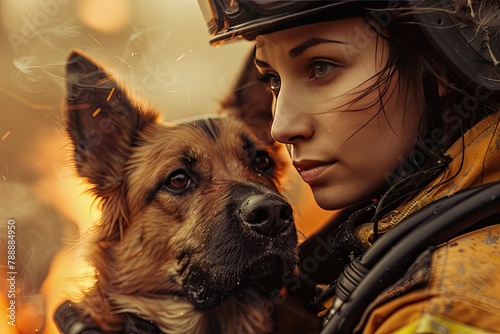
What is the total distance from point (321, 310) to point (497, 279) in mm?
523

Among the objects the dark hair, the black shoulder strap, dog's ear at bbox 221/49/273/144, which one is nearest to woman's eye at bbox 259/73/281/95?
dog's ear at bbox 221/49/273/144

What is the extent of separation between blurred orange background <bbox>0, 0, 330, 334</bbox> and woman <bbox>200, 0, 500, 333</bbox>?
11cm

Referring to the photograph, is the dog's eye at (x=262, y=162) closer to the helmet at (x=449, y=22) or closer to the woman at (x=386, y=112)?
the woman at (x=386, y=112)

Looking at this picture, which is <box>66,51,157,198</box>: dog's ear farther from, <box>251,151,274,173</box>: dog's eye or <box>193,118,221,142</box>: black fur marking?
<box>251,151,274,173</box>: dog's eye

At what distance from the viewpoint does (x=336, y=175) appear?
4.42 ft

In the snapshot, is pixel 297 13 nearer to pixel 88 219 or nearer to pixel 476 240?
pixel 476 240

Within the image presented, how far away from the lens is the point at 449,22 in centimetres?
123


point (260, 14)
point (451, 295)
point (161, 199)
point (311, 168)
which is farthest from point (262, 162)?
point (451, 295)

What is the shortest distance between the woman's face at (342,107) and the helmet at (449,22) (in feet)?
0.14

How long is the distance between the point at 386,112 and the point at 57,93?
77 cm

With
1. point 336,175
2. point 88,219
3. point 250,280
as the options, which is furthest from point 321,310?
point 88,219

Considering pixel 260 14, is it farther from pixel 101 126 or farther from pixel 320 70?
pixel 101 126

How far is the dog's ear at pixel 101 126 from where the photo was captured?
1.40 meters

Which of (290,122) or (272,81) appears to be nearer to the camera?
(290,122)
